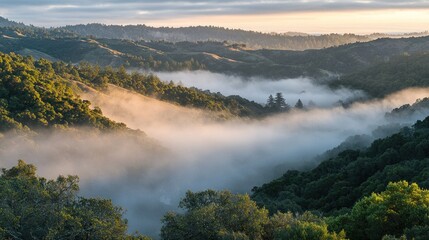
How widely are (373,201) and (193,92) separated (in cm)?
10715

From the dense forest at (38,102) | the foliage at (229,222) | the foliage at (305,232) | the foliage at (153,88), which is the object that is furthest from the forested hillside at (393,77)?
the foliage at (305,232)

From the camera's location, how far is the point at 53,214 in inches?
1020

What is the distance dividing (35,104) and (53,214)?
48.5 meters

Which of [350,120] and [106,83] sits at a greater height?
[106,83]

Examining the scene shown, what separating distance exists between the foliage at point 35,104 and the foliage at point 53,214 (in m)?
35.9

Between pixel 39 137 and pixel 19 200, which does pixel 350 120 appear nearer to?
pixel 39 137

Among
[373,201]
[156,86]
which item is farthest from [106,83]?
[373,201]

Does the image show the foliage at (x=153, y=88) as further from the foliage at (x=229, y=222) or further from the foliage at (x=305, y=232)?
the foliage at (x=305, y=232)

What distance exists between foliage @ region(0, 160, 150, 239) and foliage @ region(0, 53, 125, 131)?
1415 inches

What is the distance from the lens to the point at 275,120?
148000 mm

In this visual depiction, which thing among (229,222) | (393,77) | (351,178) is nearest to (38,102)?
(351,178)

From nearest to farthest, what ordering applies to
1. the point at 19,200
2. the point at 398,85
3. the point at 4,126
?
1. the point at 19,200
2. the point at 4,126
3. the point at 398,85

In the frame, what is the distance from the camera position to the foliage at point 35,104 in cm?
6738

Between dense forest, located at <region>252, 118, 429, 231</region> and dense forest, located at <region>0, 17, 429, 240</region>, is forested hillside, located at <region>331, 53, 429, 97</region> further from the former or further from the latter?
dense forest, located at <region>252, 118, 429, 231</region>
